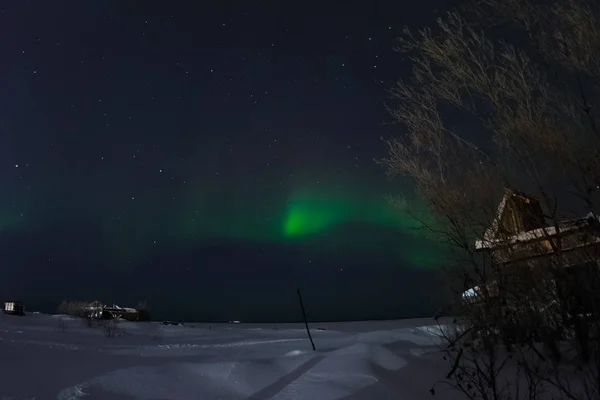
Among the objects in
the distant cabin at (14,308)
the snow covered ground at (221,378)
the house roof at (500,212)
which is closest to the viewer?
the snow covered ground at (221,378)

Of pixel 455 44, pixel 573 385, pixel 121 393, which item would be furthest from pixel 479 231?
pixel 121 393

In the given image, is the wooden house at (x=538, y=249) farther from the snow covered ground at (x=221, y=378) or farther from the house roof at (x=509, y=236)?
the snow covered ground at (x=221, y=378)

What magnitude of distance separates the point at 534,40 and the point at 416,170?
2.51 meters

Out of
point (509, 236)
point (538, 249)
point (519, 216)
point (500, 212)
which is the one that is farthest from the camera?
point (509, 236)

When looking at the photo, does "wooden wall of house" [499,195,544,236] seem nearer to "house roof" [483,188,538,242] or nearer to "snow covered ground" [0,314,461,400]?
"house roof" [483,188,538,242]

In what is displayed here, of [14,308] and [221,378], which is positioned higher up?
[14,308]

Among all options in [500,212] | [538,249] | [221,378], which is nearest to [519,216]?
[500,212]

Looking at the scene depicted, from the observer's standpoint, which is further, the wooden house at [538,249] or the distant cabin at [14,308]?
the distant cabin at [14,308]

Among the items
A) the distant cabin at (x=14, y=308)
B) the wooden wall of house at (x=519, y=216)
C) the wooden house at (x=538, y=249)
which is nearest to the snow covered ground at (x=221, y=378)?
the wooden house at (x=538, y=249)

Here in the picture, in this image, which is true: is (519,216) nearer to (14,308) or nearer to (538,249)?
(538,249)

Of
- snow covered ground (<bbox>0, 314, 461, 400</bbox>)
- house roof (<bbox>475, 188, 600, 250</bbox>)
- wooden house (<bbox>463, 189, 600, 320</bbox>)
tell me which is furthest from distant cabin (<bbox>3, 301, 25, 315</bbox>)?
house roof (<bbox>475, 188, 600, 250</bbox>)

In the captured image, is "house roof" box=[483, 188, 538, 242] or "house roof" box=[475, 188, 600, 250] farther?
"house roof" box=[483, 188, 538, 242]

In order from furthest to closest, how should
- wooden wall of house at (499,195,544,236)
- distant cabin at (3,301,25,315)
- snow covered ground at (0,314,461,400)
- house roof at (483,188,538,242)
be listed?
distant cabin at (3,301,25,315), house roof at (483,188,538,242), wooden wall of house at (499,195,544,236), snow covered ground at (0,314,461,400)

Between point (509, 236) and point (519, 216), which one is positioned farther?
point (509, 236)
